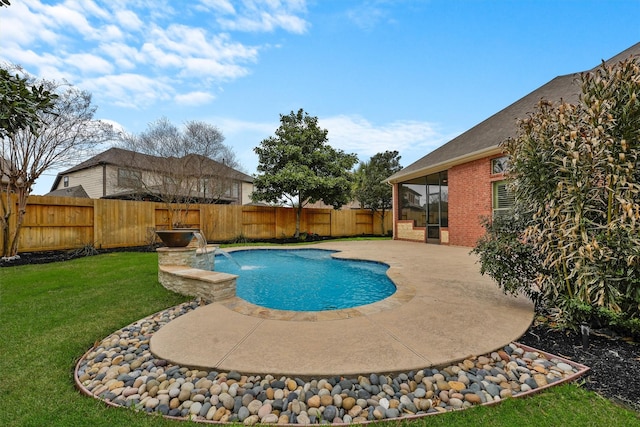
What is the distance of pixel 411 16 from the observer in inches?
334

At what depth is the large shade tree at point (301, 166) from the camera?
14.5 metres

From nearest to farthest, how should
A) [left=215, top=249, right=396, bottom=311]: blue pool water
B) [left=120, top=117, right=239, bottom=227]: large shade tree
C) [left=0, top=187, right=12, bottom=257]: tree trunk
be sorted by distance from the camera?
[left=215, top=249, right=396, bottom=311]: blue pool water < [left=0, top=187, right=12, bottom=257]: tree trunk < [left=120, top=117, right=239, bottom=227]: large shade tree

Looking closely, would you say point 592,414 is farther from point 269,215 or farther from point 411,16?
point 269,215

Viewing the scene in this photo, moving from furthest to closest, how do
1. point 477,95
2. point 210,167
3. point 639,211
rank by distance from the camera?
point 210,167
point 477,95
point 639,211

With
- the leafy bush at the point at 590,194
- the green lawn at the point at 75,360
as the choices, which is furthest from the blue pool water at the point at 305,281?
the leafy bush at the point at 590,194

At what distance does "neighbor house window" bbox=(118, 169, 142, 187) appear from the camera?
1448 centimetres

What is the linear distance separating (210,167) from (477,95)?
12799mm

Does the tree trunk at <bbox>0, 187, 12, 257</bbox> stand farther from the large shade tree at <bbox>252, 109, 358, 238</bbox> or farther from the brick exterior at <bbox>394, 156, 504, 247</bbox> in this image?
the brick exterior at <bbox>394, 156, 504, 247</bbox>

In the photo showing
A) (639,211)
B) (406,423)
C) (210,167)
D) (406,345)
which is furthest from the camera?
(210,167)

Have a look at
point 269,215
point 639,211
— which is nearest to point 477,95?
point 639,211

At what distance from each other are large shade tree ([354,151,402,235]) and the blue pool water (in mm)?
9569

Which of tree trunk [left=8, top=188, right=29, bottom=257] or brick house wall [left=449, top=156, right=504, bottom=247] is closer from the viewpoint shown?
tree trunk [left=8, top=188, right=29, bottom=257]

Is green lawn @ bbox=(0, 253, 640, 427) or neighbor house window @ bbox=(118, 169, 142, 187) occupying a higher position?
neighbor house window @ bbox=(118, 169, 142, 187)

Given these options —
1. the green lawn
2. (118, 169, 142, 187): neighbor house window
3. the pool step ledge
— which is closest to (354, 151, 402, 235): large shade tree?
(118, 169, 142, 187): neighbor house window
